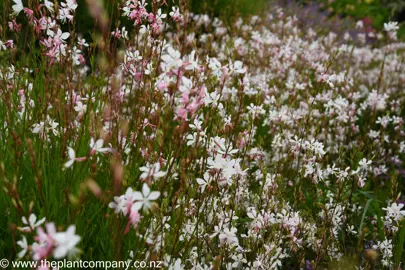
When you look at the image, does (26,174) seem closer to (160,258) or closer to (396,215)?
(160,258)

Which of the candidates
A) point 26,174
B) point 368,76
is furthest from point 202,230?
point 368,76

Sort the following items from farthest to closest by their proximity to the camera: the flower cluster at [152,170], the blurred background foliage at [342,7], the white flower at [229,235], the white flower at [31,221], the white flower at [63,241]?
1. the blurred background foliage at [342,7]
2. the white flower at [229,235]
3. the flower cluster at [152,170]
4. the white flower at [31,221]
5. the white flower at [63,241]

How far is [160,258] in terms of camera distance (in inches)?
63.6

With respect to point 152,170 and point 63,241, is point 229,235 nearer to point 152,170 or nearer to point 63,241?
point 152,170

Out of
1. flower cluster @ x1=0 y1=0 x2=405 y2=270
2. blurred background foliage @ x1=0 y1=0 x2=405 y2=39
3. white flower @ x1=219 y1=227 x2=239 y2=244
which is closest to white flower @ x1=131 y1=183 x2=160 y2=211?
flower cluster @ x1=0 y1=0 x2=405 y2=270

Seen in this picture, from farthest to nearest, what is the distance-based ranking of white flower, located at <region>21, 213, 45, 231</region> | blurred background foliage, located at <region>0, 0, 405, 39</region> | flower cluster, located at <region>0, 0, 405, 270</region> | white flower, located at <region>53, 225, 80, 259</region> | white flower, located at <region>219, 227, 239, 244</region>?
1. blurred background foliage, located at <region>0, 0, 405, 39</region>
2. white flower, located at <region>219, 227, 239, 244</region>
3. flower cluster, located at <region>0, 0, 405, 270</region>
4. white flower, located at <region>21, 213, 45, 231</region>
5. white flower, located at <region>53, 225, 80, 259</region>

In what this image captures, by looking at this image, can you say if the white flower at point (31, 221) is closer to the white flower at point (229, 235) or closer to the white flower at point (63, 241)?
the white flower at point (63, 241)

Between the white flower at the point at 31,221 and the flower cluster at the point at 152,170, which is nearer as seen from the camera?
the white flower at the point at 31,221

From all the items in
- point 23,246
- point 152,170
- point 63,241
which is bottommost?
point 23,246

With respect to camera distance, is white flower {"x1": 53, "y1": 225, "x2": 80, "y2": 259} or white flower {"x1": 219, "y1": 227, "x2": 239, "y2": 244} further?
white flower {"x1": 219, "y1": 227, "x2": 239, "y2": 244}

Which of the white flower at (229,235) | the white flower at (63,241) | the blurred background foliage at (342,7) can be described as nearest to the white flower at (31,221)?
Result: the white flower at (63,241)

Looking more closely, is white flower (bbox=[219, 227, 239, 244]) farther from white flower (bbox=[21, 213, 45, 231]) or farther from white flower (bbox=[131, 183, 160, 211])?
white flower (bbox=[21, 213, 45, 231])

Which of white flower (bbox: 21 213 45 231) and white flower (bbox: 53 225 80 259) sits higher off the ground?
white flower (bbox: 53 225 80 259)

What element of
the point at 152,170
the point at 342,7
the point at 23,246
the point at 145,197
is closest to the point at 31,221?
the point at 23,246
